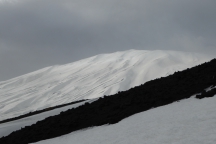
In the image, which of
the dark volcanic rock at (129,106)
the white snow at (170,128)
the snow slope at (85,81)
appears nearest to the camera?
the white snow at (170,128)

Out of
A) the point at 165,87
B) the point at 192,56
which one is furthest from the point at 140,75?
the point at 165,87

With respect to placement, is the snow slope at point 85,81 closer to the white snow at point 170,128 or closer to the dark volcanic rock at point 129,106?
the dark volcanic rock at point 129,106

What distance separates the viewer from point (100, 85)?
331ft

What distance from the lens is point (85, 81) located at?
113000mm

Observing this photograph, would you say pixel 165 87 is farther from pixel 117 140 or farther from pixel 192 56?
pixel 192 56

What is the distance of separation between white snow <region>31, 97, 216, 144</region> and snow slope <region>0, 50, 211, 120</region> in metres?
71.6

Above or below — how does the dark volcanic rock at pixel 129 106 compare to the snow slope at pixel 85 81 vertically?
below

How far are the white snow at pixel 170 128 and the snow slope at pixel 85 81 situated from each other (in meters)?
71.6

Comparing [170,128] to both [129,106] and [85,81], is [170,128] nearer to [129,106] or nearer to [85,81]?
[129,106]

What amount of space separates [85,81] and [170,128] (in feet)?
335

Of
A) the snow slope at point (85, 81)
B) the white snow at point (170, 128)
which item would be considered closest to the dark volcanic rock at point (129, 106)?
the white snow at point (170, 128)

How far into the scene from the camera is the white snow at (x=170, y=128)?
10.2m

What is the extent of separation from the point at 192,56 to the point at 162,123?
388ft

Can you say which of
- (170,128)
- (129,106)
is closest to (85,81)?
(129,106)
